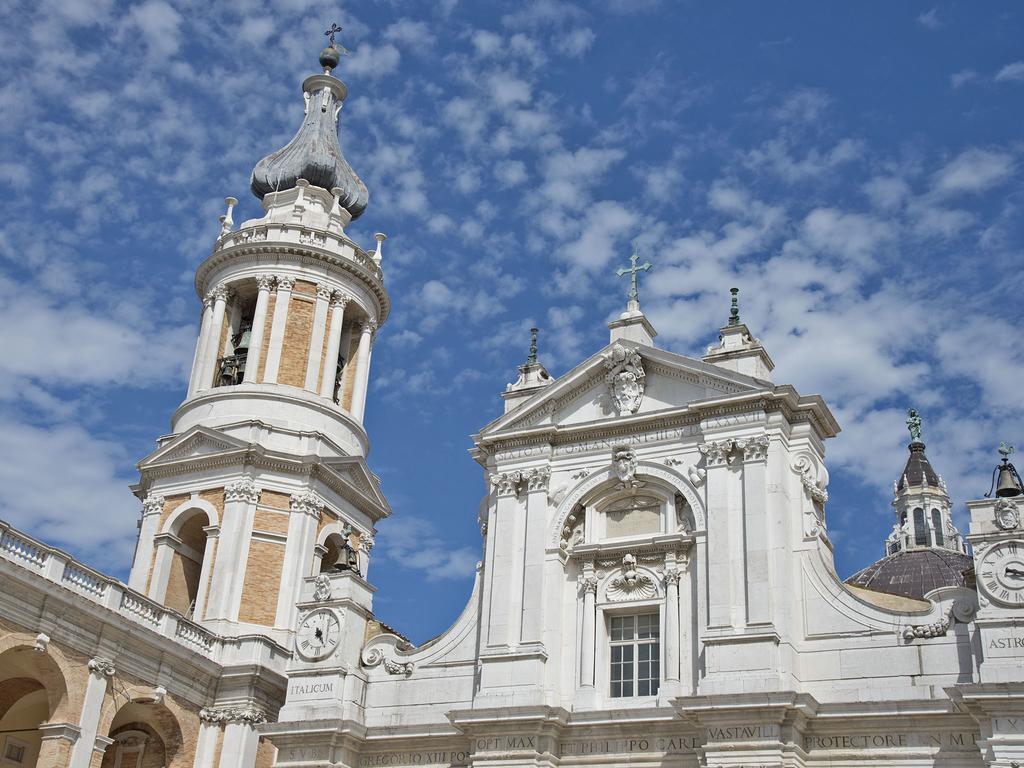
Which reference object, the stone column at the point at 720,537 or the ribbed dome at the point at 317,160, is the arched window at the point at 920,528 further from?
the stone column at the point at 720,537

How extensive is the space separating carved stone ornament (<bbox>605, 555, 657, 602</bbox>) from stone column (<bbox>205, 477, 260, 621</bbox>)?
10.9m

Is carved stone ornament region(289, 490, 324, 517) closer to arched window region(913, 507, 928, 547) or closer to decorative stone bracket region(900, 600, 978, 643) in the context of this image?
decorative stone bracket region(900, 600, 978, 643)

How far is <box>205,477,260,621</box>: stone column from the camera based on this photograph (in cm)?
3111

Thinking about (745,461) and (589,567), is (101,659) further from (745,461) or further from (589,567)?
(745,461)

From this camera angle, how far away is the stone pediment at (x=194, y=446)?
108 ft

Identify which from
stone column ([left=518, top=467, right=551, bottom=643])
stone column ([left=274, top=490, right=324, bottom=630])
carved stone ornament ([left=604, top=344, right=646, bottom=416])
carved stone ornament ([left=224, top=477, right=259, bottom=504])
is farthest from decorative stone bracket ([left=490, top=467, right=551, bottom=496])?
carved stone ornament ([left=224, top=477, right=259, bottom=504])

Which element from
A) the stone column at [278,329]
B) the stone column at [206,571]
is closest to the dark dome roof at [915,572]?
the stone column at [278,329]

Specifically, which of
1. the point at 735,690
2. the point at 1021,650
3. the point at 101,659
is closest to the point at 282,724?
the point at 101,659

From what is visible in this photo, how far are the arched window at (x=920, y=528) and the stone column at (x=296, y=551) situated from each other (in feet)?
105

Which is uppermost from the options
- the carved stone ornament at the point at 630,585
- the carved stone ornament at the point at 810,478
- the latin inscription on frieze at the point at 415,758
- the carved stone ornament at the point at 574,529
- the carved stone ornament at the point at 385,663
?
the carved stone ornament at the point at 810,478

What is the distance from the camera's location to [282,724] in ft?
82.8

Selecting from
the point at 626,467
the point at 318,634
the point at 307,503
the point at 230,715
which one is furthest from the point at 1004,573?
the point at 307,503

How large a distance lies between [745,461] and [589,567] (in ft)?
12.6

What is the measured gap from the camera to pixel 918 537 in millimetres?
55375
